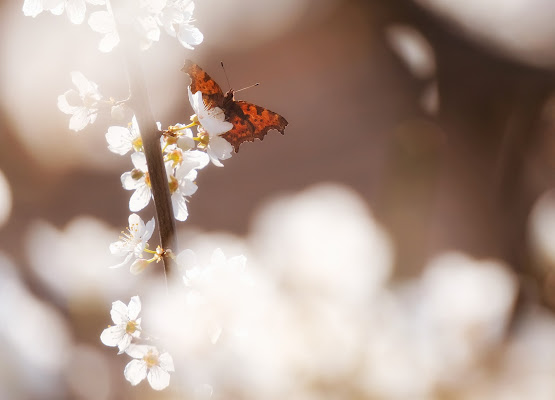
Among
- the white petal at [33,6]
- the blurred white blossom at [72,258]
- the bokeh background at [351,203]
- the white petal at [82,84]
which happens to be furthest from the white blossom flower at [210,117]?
the blurred white blossom at [72,258]

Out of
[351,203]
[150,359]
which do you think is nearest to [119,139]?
[150,359]

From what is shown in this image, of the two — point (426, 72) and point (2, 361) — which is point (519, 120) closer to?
point (426, 72)

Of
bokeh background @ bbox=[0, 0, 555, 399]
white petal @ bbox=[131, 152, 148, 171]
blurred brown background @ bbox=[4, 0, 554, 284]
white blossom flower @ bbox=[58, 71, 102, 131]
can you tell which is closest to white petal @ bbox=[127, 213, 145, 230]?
white petal @ bbox=[131, 152, 148, 171]

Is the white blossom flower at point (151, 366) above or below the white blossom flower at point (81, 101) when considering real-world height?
below

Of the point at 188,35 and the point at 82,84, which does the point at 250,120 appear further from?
the point at 82,84

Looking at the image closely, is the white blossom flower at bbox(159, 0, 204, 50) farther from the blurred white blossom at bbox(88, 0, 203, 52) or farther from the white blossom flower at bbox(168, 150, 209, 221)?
the white blossom flower at bbox(168, 150, 209, 221)

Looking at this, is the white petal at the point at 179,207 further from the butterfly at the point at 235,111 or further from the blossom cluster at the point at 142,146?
the butterfly at the point at 235,111

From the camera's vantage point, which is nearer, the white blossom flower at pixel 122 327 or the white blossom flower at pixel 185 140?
the white blossom flower at pixel 185 140
